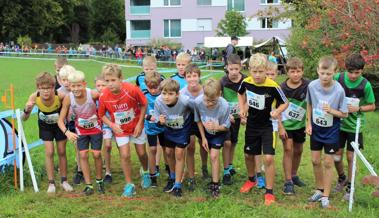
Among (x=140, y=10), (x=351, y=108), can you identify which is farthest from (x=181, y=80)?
(x=140, y=10)

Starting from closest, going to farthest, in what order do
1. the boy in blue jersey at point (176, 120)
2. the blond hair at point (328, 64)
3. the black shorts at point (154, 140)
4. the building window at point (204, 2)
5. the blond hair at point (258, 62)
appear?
the blond hair at point (328, 64) → the blond hair at point (258, 62) → the boy in blue jersey at point (176, 120) → the black shorts at point (154, 140) → the building window at point (204, 2)

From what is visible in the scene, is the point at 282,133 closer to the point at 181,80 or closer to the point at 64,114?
the point at 181,80

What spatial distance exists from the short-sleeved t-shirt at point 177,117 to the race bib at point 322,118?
1550 millimetres

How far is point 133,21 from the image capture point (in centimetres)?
5212

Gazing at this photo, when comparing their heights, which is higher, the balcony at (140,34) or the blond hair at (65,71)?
the balcony at (140,34)

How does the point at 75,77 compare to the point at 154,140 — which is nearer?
the point at 75,77

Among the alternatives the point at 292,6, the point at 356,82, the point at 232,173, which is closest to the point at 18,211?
the point at 232,173

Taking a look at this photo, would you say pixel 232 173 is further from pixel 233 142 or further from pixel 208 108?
pixel 208 108

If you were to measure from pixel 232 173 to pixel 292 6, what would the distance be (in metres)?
17.3

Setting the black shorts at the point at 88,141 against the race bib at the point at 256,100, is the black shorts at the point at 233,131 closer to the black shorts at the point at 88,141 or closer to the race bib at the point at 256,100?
the race bib at the point at 256,100

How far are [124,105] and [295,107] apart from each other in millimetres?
2239

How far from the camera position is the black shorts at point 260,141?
5688 mm

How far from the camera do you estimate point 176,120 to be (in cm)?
591

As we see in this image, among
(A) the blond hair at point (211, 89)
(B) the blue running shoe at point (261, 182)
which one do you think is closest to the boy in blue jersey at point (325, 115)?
(B) the blue running shoe at point (261, 182)
